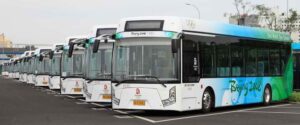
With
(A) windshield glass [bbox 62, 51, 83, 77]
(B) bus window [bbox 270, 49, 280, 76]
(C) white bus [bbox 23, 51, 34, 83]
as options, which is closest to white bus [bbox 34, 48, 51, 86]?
(C) white bus [bbox 23, 51, 34, 83]

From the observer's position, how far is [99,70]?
2248cm

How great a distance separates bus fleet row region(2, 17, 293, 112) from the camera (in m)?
17.7

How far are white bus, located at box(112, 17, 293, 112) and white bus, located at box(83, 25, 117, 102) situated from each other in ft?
9.98

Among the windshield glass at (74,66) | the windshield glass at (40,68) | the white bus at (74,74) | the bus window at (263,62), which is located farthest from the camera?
the windshield glass at (40,68)

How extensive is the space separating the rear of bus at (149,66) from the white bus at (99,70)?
9.93 ft

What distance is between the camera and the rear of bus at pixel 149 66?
17.6 meters

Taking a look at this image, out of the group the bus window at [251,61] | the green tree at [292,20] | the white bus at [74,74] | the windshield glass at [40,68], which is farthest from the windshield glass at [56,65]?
the green tree at [292,20]

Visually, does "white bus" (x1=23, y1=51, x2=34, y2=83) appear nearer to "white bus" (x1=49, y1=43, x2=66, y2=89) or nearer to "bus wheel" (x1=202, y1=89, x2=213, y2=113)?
"white bus" (x1=49, y1=43, x2=66, y2=89)

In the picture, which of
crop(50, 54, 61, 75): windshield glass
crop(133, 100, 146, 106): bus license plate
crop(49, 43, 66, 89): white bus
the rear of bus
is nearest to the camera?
the rear of bus

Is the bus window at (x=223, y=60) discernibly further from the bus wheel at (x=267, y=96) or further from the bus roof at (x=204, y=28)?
the bus wheel at (x=267, y=96)

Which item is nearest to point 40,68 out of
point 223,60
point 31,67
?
point 31,67

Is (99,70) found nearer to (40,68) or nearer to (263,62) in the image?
(263,62)

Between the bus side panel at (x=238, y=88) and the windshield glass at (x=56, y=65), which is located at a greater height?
the windshield glass at (x=56, y=65)

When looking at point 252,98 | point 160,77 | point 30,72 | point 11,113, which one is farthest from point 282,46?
point 30,72
